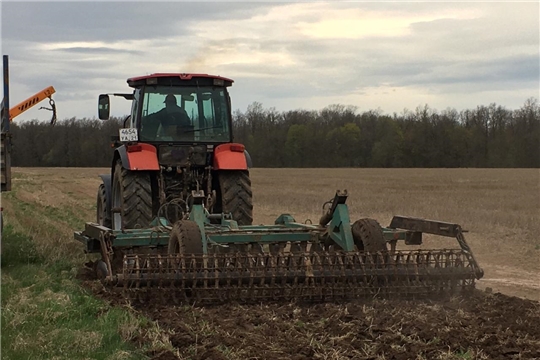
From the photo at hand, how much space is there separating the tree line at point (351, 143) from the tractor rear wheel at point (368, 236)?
57.8 m

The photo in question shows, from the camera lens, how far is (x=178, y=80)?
8820 millimetres

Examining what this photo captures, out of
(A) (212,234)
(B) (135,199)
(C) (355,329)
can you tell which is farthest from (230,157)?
(C) (355,329)

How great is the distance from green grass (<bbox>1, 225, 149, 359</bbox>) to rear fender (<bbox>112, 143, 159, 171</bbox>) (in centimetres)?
143

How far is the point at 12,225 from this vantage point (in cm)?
1329

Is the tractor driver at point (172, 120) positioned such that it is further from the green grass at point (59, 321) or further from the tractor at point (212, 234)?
the green grass at point (59, 321)

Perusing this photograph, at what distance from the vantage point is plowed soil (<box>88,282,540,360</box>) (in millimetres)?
4836

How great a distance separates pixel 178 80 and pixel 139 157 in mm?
1192

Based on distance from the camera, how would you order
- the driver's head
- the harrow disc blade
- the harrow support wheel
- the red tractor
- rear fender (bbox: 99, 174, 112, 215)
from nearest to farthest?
the harrow disc blade < the harrow support wheel < the red tractor < the driver's head < rear fender (bbox: 99, 174, 112, 215)

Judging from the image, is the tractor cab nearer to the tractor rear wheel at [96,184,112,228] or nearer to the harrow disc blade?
the tractor rear wheel at [96,184,112,228]

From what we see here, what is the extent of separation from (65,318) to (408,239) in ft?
12.4

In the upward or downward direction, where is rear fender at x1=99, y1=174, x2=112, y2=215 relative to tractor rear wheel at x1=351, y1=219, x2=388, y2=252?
upward

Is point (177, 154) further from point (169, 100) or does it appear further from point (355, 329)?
point (355, 329)

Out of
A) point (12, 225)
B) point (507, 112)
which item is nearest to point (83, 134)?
point (507, 112)

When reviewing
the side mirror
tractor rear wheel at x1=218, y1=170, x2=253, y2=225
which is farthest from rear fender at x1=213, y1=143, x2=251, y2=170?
the side mirror
